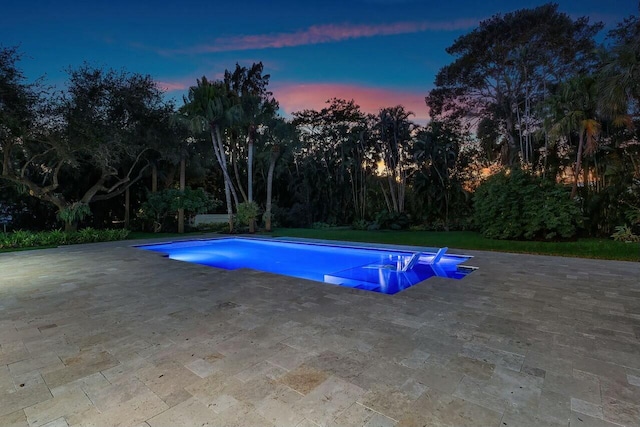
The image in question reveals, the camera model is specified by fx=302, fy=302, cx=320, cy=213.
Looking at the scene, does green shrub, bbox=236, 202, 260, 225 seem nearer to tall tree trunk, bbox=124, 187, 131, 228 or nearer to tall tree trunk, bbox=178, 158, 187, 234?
tall tree trunk, bbox=178, 158, 187, 234

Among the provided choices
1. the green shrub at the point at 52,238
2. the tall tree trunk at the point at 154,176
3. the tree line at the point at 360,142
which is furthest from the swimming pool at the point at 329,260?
the tall tree trunk at the point at 154,176

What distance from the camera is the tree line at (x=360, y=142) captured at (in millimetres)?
9680

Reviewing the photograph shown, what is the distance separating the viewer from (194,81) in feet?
44.0

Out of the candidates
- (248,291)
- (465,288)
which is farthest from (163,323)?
(465,288)

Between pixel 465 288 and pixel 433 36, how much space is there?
37.1ft

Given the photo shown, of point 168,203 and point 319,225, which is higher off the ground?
point 168,203

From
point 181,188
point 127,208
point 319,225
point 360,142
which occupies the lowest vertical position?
point 319,225

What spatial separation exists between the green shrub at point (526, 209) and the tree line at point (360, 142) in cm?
25

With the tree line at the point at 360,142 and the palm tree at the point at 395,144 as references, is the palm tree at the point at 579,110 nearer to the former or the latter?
the tree line at the point at 360,142

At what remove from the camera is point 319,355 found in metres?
2.38

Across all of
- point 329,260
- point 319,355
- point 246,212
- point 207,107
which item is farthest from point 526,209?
point 207,107

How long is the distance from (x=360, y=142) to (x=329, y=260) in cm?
1139

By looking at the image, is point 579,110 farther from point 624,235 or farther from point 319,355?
point 319,355

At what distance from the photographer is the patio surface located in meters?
1.72
